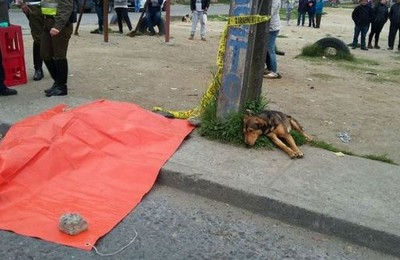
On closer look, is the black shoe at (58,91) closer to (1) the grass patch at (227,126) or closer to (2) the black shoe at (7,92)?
(2) the black shoe at (7,92)

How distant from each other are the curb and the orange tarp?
28 centimetres

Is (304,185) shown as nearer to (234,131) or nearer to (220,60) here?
(234,131)

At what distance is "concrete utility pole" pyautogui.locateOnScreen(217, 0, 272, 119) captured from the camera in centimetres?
428

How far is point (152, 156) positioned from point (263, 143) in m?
1.10

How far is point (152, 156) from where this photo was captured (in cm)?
414

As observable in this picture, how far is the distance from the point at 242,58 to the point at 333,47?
786cm

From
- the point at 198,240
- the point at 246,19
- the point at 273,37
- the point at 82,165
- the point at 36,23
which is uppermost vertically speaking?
the point at 246,19

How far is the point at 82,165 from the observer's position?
157 inches

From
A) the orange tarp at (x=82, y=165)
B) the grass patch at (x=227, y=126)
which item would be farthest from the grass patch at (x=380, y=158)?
the orange tarp at (x=82, y=165)

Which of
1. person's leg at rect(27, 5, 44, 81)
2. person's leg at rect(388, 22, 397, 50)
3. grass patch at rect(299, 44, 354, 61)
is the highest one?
person's leg at rect(27, 5, 44, 81)

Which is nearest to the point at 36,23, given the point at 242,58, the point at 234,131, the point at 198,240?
the point at 242,58

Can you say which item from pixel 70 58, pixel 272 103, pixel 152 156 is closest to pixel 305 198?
pixel 152 156

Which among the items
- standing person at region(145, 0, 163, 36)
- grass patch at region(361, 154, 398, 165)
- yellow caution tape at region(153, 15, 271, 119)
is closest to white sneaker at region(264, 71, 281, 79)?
yellow caution tape at region(153, 15, 271, 119)

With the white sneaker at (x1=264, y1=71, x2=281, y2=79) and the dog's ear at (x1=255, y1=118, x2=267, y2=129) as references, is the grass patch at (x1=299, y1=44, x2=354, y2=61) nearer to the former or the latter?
the white sneaker at (x1=264, y1=71, x2=281, y2=79)
